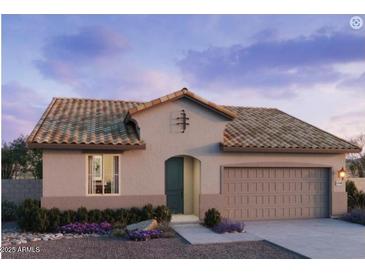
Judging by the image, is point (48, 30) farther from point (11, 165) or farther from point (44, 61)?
point (11, 165)

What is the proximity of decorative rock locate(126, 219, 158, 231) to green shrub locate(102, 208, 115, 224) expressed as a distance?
37.8 inches

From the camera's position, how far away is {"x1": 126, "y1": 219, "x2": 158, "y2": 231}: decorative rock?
1172 centimetres

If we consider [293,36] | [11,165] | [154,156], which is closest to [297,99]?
[293,36]

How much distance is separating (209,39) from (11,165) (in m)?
12.8

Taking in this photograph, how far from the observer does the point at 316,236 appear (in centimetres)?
1190

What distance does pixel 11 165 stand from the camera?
66.0 feet

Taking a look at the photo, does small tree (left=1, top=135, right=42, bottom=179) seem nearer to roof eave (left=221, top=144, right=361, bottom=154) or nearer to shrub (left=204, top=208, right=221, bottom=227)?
shrub (left=204, top=208, right=221, bottom=227)

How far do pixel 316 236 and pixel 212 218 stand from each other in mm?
3412

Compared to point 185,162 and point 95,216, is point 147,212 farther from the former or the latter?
point 185,162

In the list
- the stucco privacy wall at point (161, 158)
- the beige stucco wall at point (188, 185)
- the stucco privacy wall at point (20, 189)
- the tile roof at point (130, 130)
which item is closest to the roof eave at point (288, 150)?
the tile roof at point (130, 130)

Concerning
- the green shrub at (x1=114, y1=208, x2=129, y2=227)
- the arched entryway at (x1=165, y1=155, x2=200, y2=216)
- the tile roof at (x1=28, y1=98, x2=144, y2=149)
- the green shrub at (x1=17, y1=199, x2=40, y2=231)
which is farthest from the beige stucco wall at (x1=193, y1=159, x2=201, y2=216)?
the green shrub at (x1=17, y1=199, x2=40, y2=231)

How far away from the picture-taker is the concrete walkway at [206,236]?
36.4 feet

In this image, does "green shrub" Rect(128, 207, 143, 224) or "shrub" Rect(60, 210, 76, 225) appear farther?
"green shrub" Rect(128, 207, 143, 224)
